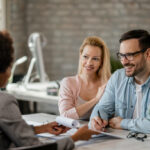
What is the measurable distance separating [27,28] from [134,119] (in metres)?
4.92

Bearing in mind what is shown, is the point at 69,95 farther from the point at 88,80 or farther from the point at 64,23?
the point at 64,23

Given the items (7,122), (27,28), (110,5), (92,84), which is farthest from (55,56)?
(7,122)

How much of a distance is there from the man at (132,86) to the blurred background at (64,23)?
3.75m

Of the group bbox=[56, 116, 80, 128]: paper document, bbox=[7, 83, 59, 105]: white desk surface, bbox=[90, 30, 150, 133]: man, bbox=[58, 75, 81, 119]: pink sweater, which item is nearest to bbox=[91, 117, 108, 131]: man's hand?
bbox=[90, 30, 150, 133]: man

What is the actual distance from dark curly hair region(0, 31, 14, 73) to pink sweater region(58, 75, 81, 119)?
1.27 metres

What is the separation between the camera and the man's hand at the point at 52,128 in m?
2.35

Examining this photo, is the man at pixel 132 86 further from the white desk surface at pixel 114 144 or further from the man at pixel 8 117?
the man at pixel 8 117

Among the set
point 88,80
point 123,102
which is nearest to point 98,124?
point 123,102

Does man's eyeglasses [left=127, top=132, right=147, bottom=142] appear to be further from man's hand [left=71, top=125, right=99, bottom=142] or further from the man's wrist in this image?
the man's wrist

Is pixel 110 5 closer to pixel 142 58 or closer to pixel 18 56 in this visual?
pixel 18 56

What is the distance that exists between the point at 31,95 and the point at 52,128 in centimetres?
236

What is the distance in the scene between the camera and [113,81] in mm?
2930

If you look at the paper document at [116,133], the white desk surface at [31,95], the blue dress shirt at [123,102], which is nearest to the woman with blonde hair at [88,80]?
the blue dress shirt at [123,102]

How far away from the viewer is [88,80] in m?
3.26
